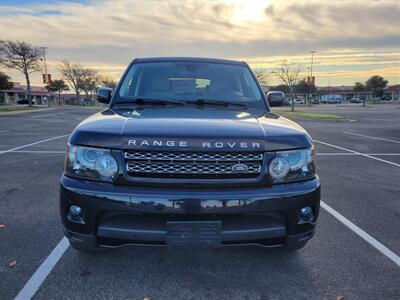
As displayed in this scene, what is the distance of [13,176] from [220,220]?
17.2ft

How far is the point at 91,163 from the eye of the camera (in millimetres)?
2543

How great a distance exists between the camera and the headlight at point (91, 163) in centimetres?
250

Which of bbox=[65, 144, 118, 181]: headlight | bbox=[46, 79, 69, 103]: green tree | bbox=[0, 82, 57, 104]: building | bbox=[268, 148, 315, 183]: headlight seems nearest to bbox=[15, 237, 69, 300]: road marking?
bbox=[65, 144, 118, 181]: headlight

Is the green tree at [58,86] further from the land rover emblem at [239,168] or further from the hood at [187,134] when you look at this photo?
the land rover emblem at [239,168]

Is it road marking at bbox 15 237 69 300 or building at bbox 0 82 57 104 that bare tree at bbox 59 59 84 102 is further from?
road marking at bbox 15 237 69 300

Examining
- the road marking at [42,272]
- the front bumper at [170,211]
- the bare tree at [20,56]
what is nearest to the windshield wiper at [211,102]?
the front bumper at [170,211]

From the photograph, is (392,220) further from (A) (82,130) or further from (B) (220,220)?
(A) (82,130)

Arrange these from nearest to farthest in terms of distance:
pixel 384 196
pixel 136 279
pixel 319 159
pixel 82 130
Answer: pixel 82 130 → pixel 136 279 → pixel 384 196 → pixel 319 159

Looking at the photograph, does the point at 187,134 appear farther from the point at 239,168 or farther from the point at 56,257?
the point at 56,257

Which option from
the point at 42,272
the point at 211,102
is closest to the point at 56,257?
the point at 42,272

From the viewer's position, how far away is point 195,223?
245 centimetres

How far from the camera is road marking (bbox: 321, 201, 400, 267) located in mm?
3355

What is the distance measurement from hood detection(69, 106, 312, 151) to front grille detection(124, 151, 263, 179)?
48 mm

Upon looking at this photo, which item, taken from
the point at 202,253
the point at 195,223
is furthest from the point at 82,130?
the point at 202,253
